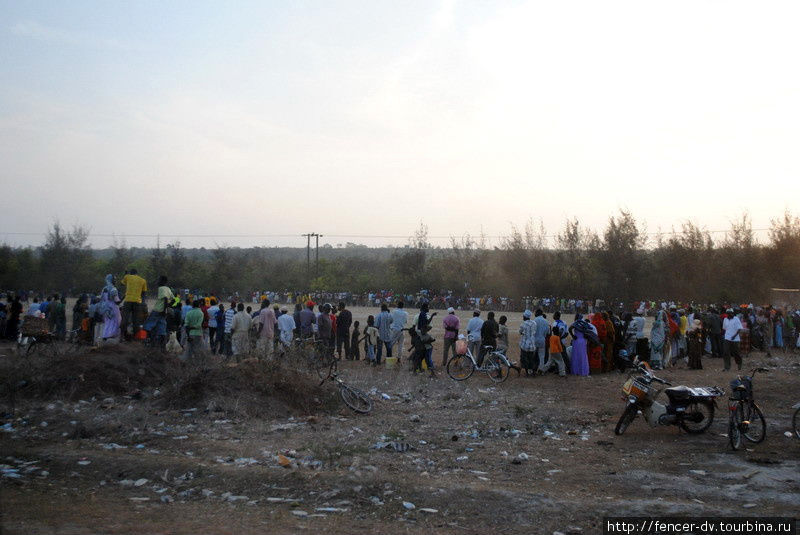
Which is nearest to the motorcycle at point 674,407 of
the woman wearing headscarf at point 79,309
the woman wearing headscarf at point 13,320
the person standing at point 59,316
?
the woman wearing headscarf at point 79,309

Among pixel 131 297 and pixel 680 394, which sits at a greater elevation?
pixel 131 297

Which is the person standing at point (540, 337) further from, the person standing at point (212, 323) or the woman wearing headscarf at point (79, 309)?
the woman wearing headscarf at point (79, 309)

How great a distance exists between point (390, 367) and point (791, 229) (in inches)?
1815

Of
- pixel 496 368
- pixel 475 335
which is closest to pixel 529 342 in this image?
pixel 496 368

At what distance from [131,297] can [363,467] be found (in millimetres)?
8977

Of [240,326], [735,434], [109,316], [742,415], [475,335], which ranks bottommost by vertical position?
[735,434]

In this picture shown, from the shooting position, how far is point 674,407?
33.9 ft

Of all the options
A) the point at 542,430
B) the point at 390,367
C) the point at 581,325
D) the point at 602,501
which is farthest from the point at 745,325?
the point at 602,501

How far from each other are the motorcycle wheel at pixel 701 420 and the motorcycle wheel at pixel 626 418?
0.74m

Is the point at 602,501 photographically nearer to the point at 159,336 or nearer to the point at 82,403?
the point at 82,403

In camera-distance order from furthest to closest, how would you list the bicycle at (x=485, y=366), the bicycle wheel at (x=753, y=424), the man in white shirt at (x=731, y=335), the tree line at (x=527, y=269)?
the tree line at (x=527, y=269), the man in white shirt at (x=731, y=335), the bicycle at (x=485, y=366), the bicycle wheel at (x=753, y=424)

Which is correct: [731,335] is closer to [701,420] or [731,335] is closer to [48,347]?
[701,420]

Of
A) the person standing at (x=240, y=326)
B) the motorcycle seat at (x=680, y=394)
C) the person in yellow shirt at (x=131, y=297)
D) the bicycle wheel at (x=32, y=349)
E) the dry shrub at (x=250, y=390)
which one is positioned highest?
the person in yellow shirt at (x=131, y=297)

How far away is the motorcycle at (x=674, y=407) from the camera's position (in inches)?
405
